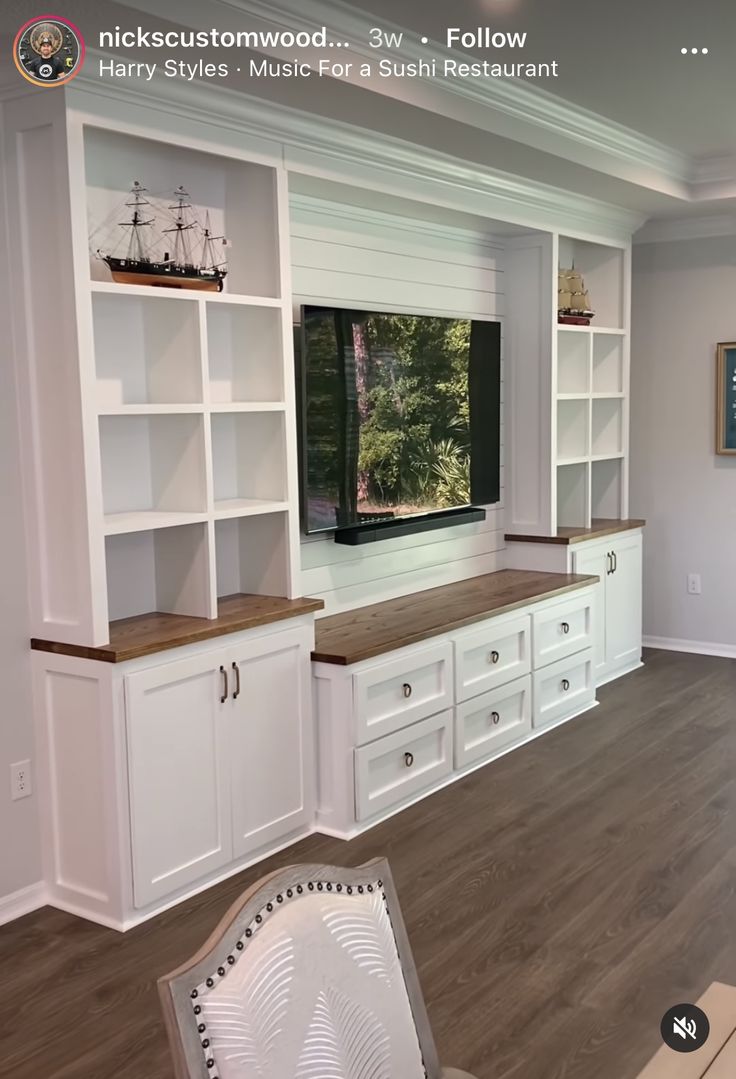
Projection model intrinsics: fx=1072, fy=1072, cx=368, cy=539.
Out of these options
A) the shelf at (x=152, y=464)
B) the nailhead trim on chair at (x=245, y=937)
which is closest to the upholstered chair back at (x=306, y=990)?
the nailhead trim on chair at (x=245, y=937)

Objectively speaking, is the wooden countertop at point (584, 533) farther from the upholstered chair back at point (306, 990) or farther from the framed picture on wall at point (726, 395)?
the upholstered chair back at point (306, 990)

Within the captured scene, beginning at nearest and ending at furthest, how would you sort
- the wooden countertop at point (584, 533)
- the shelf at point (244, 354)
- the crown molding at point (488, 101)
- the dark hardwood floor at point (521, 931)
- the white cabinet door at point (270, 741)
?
1. the dark hardwood floor at point (521, 931)
2. the crown molding at point (488, 101)
3. the white cabinet door at point (270, 741)
4. the shelf at point (244, 354)
5. the wooden countertop at point (584, 533)

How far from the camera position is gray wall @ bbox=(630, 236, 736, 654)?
238 inches

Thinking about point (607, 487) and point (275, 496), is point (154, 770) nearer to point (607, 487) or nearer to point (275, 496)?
point (275, 496)

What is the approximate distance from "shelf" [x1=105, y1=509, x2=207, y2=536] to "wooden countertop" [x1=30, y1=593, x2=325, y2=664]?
0.31 metres

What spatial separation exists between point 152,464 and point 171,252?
70cm

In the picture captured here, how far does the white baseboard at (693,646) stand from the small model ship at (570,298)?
6.69 ft

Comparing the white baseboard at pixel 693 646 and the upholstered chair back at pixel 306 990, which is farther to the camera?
the white baseboard at pixel 693 646

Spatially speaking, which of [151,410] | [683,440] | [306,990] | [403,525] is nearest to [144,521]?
[151,410]

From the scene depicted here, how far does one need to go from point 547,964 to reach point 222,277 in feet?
7.54

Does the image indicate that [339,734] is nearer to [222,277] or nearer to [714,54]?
[222,277]

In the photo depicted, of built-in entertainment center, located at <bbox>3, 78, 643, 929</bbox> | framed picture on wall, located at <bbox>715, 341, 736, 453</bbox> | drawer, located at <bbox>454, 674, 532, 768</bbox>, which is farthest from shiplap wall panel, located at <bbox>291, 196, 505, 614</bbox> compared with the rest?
framed picture on wall, located at <bbox>715, 341, 736, 453</bbox>

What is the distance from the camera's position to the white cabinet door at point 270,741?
3.47 m

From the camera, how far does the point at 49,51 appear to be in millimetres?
2773
